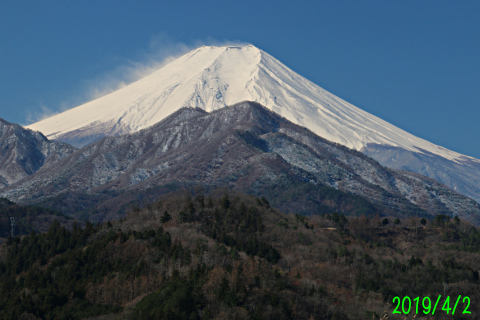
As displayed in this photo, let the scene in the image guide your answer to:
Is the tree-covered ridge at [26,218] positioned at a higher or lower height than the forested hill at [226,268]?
higher

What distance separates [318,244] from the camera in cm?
9256

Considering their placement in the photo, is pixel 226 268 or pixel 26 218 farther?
pixel 26 218

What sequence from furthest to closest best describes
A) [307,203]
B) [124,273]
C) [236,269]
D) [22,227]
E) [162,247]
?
[307,203] < [22,227] < [162,247] < [124,273] < [236,269]

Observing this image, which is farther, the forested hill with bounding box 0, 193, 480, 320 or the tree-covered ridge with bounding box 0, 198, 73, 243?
the tree-covered ridge with bounding box 0, 198, 73, 243

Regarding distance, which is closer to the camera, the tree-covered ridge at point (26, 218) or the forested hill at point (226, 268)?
the forested hill at point (226, 268)

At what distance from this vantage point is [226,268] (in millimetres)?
69500

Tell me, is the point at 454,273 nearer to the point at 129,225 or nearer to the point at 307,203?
the point at 129,225

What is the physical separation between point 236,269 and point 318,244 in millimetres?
27381

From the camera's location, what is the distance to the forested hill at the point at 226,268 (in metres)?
61.4

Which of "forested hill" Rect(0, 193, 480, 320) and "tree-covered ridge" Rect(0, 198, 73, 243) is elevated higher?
"tree-covered ridge" Rect(0, 198, 73, 243)

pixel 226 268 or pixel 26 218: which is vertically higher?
pixel 26 218

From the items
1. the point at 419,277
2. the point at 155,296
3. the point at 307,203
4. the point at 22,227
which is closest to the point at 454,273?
the point at 419,277

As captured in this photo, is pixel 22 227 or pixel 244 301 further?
pixel 22 227

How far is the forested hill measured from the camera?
61.4m
